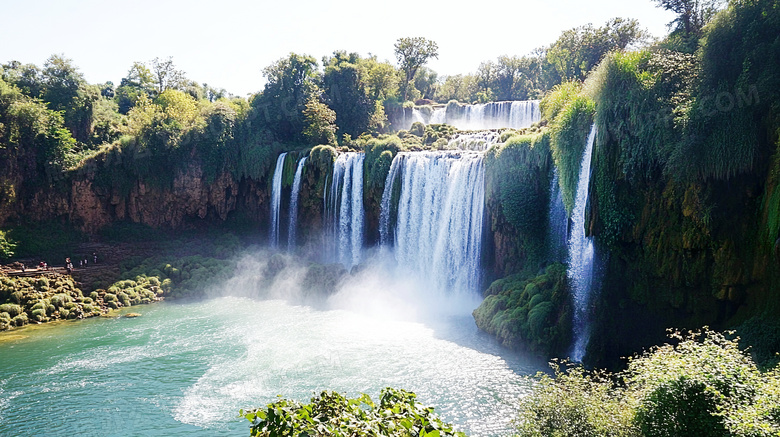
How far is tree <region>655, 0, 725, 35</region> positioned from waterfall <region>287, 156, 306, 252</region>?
21269mm

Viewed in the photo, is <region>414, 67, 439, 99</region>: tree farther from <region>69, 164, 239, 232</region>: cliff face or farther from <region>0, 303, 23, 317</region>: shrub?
<region>0, 303, 23, 317</region>: shrub

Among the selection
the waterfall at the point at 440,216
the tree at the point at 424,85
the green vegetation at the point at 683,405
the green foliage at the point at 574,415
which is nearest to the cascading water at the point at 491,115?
the waterfall at the point at 440,216

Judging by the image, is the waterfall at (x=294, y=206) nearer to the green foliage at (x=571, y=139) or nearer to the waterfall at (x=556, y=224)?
the waterfall at (x=556, y=224)

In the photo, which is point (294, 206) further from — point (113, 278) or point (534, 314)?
point (534, 314)

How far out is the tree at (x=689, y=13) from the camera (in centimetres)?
1844

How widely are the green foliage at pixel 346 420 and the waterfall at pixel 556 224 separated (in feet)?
50.6

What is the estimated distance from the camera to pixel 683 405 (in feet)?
25.2

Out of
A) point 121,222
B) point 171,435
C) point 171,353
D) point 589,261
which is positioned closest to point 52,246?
point 121,222

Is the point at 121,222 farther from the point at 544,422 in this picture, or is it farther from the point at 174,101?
the point at 544,422

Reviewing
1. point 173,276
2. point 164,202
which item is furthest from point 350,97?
point 173,276

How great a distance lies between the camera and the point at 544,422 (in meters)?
9.03

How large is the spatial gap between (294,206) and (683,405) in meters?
26.7

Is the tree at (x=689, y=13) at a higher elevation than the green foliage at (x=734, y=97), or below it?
higher

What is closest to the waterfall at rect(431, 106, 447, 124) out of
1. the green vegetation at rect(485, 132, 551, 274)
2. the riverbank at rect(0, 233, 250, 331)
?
the riverbank at rect(0, 233, 250, 331)
